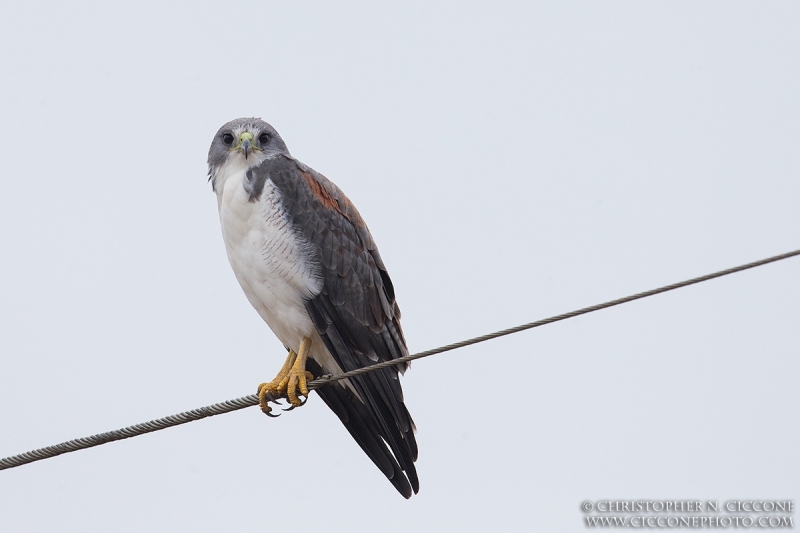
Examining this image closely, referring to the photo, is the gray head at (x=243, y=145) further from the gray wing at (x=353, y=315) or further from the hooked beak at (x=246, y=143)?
the gray wing at (x=353, y=315)

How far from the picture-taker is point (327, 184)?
834 cm

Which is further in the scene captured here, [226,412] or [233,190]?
[233,190]

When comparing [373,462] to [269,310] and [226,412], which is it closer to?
[269,310]

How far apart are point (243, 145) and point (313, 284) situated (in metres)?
1.20

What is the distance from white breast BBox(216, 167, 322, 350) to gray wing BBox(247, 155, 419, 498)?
77mm

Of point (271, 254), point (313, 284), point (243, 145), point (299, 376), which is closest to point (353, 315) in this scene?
point (313, 284)

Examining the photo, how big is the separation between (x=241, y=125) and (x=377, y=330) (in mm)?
1909

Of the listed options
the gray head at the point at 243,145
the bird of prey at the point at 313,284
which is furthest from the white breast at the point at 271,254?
the gray head at the point at 243,145

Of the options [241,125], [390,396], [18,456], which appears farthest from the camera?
[241,125]

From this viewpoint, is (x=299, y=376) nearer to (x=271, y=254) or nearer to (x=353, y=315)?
(x=353, y=315)

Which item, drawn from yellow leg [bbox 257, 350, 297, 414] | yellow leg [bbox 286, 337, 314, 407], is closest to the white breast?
yellow leg [bbox 286, 337, 314, 407]

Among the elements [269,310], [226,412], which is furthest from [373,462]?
[226,412]

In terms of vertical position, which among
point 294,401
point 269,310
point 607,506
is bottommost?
point 607,506

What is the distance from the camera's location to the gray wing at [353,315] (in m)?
7.87
